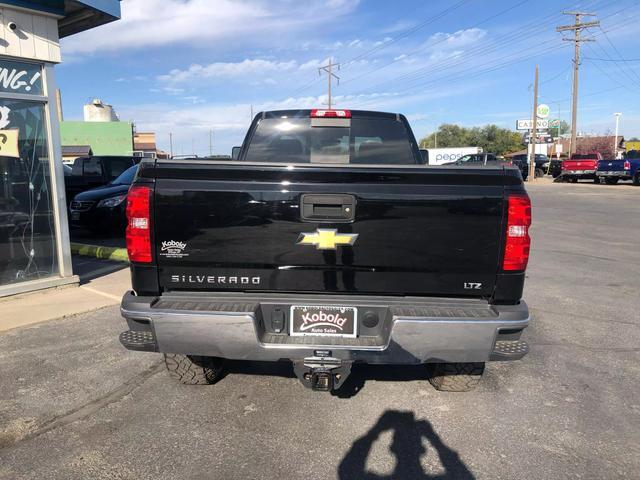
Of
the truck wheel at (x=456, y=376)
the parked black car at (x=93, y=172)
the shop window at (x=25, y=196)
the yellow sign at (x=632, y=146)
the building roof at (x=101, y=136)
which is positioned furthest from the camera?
the building roof at (x=101, y=136)

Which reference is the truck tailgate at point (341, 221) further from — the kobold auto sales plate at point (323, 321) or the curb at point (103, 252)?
the curb at point (103, 252)

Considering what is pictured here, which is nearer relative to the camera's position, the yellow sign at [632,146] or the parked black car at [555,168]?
the parked black car at [555,168]

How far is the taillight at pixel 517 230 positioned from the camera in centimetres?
283

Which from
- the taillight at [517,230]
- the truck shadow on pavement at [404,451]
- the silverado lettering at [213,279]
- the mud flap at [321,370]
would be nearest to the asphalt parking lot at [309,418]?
the truck shadow on pavement at [404,451]

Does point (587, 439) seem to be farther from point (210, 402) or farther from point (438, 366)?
point (210, 402)

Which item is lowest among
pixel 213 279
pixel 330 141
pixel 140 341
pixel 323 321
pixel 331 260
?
pixel 140 341

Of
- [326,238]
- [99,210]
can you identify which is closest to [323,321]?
[326,238]

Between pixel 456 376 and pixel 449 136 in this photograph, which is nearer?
pixel 456 376

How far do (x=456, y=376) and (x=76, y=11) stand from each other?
21.4 feet

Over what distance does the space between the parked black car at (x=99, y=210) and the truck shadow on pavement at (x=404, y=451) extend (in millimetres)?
8592

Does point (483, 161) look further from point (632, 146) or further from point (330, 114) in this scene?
point (632, 146)

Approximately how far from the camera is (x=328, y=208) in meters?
2.87

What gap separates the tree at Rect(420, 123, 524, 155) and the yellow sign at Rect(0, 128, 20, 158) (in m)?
83.4

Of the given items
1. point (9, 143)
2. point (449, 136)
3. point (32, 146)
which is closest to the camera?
point (9, 143)
